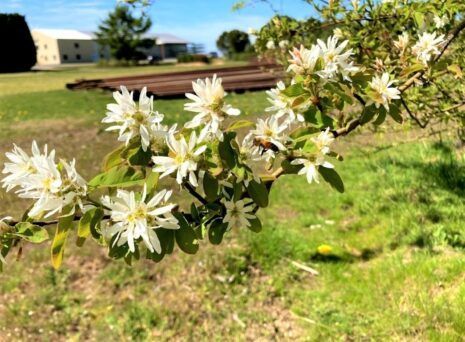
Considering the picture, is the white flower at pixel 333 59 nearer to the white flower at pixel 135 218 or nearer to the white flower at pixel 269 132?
the white flower at pixel 269 132

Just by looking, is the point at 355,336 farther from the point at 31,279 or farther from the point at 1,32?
the point at 1,32

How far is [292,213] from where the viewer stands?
527 cm

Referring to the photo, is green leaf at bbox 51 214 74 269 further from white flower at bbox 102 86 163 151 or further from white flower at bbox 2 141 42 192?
white flower at bbox 102 86 163 151

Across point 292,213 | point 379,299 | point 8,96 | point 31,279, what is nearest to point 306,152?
point 379,299

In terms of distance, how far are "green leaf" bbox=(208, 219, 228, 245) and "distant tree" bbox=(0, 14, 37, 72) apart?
558cm

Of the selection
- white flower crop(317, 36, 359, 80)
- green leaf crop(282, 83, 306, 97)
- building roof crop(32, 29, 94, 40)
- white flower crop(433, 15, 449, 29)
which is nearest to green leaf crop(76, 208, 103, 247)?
green leaf crop(282, 83, 306, 97)

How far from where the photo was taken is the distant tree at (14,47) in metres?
6.71

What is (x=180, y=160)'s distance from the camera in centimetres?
127

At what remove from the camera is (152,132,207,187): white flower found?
1.26m

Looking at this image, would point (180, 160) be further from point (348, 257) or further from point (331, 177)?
point (348, 257)

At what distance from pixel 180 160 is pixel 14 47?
6.99 meters

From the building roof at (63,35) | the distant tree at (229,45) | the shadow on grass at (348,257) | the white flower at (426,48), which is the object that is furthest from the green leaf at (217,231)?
the distant tree at (229,45)

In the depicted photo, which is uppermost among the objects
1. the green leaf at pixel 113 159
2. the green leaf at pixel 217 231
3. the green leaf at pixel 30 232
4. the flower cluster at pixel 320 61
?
the flower cluster at pixel 320 61

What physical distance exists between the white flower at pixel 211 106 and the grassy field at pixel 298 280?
225 centimetres
